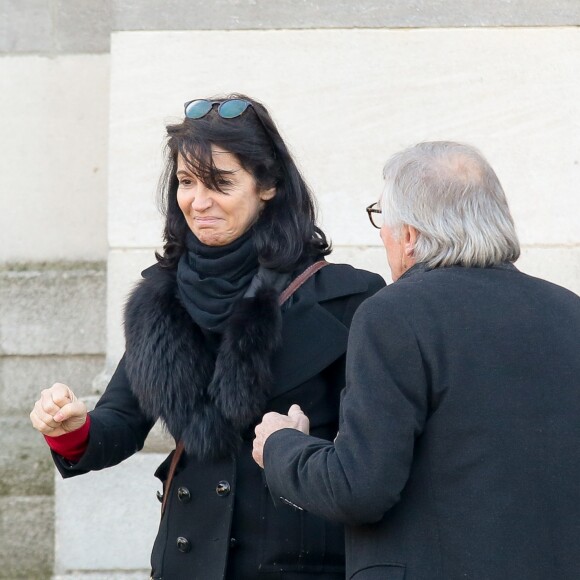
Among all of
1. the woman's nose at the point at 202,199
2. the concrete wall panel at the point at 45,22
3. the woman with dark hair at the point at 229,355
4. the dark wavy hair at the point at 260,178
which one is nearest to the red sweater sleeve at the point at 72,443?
the woman with dark hair at the point at 229,355

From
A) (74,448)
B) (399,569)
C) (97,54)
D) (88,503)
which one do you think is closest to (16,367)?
(88,503)

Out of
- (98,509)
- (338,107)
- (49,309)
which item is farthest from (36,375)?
(338,107)

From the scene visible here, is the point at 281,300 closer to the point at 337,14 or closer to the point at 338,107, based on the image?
the point at 338,107

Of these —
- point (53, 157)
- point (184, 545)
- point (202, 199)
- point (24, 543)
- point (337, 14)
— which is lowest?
point (24, 543)

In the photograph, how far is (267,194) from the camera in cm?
287

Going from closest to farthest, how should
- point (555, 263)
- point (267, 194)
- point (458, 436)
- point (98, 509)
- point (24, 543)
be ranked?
point (458, 436) < point (267, 194) < point (555, 263) < point (98, 509) < point (24, 543)

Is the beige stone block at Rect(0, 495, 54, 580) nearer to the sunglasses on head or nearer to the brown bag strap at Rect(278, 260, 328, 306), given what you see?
the brown bag strap at Rect(278, 260, 328, 306)

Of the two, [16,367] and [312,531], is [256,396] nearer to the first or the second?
[312,531]

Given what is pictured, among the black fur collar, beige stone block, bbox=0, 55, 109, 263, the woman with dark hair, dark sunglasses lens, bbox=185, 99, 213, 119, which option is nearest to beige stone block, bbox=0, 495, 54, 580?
beige stone block, bbox=0, 55, 109, 263

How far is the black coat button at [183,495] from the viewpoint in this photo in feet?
8.94

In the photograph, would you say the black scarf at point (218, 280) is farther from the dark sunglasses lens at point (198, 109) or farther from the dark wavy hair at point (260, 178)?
→ the dark sunglasses lens at point (198, 109)

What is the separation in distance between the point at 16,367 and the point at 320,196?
5.01 feet

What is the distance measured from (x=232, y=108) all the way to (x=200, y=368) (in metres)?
0.65

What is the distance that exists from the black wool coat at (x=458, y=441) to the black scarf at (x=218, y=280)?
685 mm
